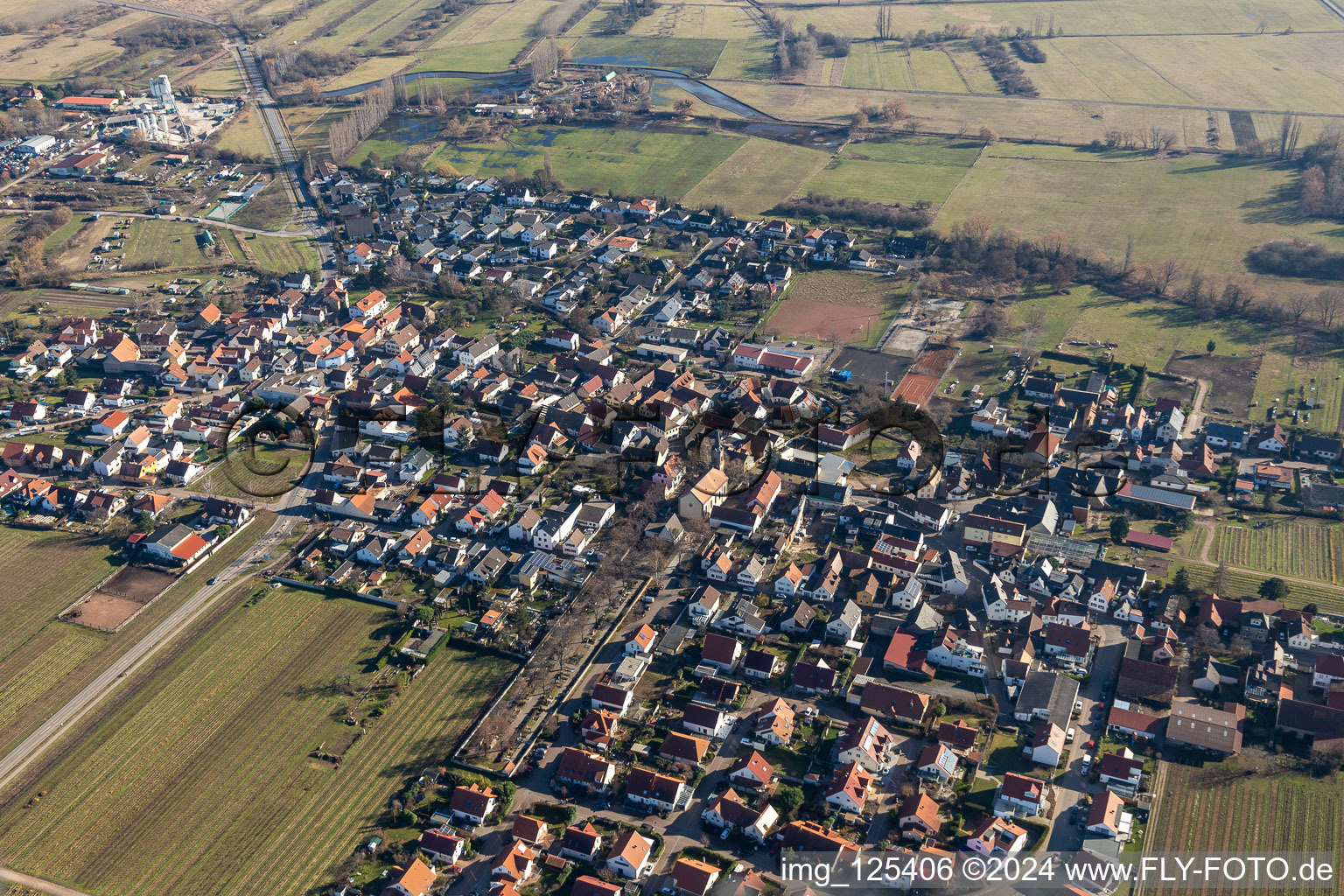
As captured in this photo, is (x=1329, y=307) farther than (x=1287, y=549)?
Yes

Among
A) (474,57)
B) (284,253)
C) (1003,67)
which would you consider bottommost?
(284,253)

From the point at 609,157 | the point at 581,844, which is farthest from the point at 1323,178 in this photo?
the point at 581,844

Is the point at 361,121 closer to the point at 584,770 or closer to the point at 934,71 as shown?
the point at 934,71

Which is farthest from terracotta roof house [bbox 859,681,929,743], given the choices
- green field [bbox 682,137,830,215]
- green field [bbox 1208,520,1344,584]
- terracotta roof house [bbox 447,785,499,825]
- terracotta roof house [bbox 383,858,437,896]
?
green field [bbox 682,137,830,215]

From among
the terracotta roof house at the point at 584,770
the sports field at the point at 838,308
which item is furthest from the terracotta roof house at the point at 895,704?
the sports field at the point at 838,308

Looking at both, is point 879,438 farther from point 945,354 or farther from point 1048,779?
point 1048,779

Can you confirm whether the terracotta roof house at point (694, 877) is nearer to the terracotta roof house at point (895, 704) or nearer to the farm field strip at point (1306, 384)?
the terracotta roof house at point (895, 704)

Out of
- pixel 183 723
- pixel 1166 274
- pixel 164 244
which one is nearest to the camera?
pixel 183 723
